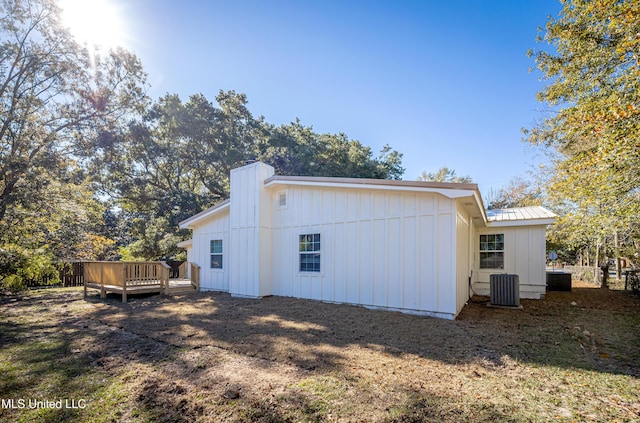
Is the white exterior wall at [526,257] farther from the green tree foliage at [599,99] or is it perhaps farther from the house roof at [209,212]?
the house roof at [209,212]

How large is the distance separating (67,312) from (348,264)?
739 cm

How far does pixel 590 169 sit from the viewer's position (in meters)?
6.89

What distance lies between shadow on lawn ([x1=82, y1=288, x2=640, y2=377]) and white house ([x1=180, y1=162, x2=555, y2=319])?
2.26 feet

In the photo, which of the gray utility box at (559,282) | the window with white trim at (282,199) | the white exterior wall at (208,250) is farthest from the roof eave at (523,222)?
the white exterior wall at (208,250)

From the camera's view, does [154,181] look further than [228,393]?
Yes

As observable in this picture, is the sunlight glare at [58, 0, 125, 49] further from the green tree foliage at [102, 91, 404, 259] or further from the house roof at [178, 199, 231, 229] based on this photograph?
the house roof at [178, 199, 231, 229]

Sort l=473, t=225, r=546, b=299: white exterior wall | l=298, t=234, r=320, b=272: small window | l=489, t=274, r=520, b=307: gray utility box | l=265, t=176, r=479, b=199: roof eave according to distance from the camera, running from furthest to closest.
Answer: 1. l=473, t=225, r=546, b=299: white exterior wall
2. l=298, t=234, r=320, b=272: small window
3. l=489, t=274, r=520, b=307: gray utility box
4. l=265, t=176, r=479, b=199: roof eave

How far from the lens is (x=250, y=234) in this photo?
9461mm

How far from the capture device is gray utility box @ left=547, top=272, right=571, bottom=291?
37.7ft

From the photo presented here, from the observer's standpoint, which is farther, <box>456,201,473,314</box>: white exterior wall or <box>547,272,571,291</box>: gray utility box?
<box>547,272,571,291</box>: gray utility box

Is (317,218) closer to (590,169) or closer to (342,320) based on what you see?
Result: (342,320)

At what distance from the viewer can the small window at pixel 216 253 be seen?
36.4 feet

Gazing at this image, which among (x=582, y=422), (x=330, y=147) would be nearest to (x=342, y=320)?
(x=582, y=422)

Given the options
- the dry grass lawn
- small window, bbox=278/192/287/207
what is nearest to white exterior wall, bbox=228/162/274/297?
small window, bbox=278/192/287/207
